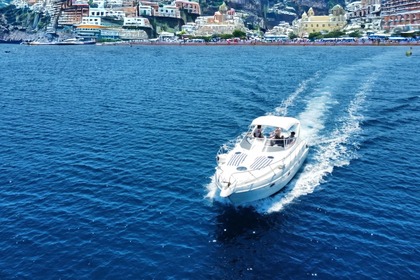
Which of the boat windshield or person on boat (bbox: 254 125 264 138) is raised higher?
person on boat (bbox: 254 125 264 138)

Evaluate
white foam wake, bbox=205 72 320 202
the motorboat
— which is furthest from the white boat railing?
white foam wake, bbox=205 72 320 202

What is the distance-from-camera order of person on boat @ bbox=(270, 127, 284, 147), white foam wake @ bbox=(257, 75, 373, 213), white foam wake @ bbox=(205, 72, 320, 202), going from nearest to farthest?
1. white foam wake @ bbox=(257, 75, 373, 213)
2. white foam wake @ bbox=(205, 72, 320, 202)
3. person on boat @ bbox=(270, 127, 284, 147)

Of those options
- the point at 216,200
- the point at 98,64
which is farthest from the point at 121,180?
the point at 98,64

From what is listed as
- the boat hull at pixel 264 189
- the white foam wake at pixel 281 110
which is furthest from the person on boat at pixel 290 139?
the white foam wake at pixel 281 110

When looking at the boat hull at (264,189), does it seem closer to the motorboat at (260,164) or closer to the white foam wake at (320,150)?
the motorboat at (260,164)

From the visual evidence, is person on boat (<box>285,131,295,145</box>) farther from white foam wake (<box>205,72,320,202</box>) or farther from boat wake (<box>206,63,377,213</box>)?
white foam wake (<box>205,72,320,202</box>)

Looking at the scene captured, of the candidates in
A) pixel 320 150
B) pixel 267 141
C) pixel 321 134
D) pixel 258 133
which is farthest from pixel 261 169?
pixel 321 134

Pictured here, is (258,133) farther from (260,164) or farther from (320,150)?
(320,150)
